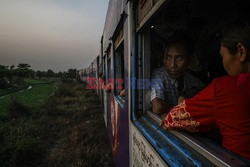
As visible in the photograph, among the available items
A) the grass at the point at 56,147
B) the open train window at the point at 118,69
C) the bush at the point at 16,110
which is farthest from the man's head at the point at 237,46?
the bush at the point at 16,110

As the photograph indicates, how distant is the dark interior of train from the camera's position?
2338 mm

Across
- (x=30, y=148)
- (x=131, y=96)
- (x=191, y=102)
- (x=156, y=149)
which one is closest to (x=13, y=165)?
(x=30, y=148)

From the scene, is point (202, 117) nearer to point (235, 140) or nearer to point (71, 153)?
point (235, 140)

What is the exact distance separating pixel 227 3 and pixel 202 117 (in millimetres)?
1857

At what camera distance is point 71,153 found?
5043 millimetres

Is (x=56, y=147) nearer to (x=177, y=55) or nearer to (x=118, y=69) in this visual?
(x=118, y=69)

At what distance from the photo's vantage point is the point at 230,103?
85 centimetres

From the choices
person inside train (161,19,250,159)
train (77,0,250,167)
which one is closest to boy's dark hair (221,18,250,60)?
person inside train (161,19,250,159)

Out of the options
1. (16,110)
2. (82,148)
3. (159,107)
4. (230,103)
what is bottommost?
(82,148)

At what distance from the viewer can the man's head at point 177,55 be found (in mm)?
2195

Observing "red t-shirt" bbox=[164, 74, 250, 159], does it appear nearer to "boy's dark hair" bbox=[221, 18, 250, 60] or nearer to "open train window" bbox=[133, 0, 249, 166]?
"open train window" bbox=[133, 0, 249, 166]

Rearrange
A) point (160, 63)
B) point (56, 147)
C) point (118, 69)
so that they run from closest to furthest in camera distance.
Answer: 1. point (160, 63)
2. point (118, 69)
3. point (56, 147)

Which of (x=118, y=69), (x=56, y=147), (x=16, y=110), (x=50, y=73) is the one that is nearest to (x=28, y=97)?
(x=16, y=110)

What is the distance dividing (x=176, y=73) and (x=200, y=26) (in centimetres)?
94
